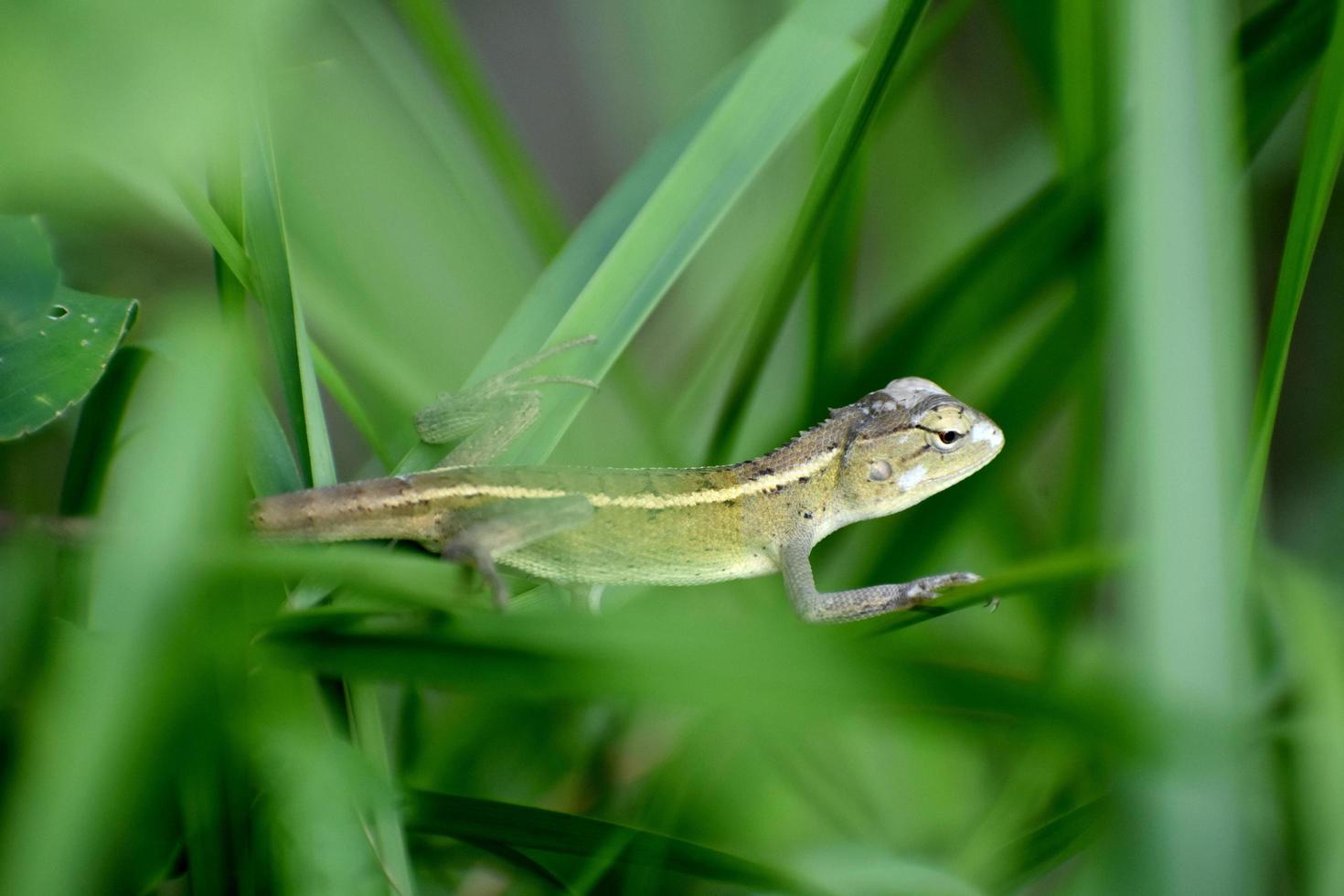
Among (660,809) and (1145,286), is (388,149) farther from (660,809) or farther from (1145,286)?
(1145,286)

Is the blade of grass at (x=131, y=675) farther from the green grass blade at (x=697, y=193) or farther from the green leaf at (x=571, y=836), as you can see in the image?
the green grass blade at (x=697, y=193)

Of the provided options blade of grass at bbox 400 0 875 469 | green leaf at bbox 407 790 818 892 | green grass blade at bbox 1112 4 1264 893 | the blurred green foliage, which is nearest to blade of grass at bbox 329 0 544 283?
the blurred green foliage

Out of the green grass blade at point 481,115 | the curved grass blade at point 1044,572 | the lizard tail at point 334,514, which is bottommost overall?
the curved grass blade at point 1044,572

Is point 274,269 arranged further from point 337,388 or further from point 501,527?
point 501,527

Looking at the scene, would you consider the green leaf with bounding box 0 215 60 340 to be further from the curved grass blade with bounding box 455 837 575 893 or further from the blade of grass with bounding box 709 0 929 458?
the blade of grass with bounding box 709 0 929 458

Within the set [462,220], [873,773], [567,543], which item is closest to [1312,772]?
[873,773]

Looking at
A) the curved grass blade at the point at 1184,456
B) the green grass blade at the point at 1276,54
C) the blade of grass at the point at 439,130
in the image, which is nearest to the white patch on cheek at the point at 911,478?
the curved grass blade at the point at 1184,456

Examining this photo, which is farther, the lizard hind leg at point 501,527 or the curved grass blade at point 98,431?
the lizard hind leg at point 501,527

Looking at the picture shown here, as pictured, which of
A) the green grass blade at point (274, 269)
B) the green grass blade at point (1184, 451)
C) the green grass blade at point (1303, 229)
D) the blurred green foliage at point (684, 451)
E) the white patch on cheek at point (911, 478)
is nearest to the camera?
the green grass blade at point (1184, 451)

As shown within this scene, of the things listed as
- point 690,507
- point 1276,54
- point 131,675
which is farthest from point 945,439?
point 131,675
